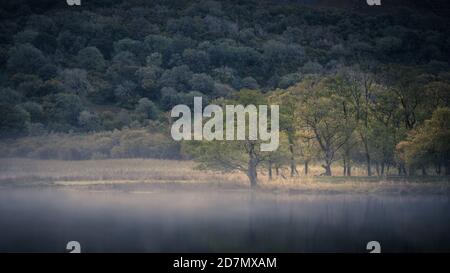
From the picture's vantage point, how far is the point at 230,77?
91.0m

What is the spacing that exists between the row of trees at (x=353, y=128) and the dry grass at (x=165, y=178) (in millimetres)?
1213

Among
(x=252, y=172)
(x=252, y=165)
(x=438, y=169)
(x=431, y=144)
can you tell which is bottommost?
(x=438, y=169)

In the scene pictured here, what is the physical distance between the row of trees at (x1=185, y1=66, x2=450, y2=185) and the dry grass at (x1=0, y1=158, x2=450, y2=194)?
1213mm

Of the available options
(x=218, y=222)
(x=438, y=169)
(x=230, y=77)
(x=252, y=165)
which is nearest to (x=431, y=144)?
(x=438, y=169)

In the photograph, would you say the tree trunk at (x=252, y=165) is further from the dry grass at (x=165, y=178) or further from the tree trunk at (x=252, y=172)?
the dry grass at (x=165, y=178)

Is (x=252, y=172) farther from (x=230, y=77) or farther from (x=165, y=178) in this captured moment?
(x=230, y=77)

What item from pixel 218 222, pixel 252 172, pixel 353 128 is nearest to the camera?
pixel 218 222

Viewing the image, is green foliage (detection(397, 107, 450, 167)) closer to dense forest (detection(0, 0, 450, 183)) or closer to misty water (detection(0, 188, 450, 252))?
dense forest (detection(0, 0, 450, 183))

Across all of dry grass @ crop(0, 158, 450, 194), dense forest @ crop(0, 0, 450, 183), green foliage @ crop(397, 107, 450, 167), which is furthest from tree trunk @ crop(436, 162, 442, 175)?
dry grass @ crop(0, 158, 450, 194)

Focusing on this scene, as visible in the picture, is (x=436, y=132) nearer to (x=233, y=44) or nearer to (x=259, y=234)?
(x=259, y=234)

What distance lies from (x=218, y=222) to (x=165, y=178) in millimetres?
16847

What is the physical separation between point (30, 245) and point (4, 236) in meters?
3.35

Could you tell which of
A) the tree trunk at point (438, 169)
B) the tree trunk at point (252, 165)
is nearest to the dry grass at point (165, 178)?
the tree trunk at point (252, 165)
